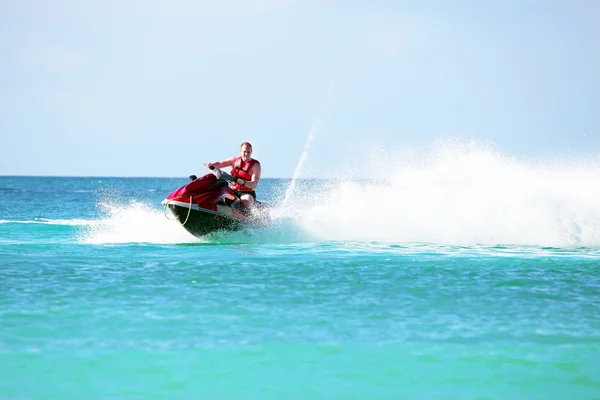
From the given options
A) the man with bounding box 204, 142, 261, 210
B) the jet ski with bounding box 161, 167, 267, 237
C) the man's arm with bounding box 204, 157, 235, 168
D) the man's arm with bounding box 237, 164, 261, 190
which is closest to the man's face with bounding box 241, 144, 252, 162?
the man with bounding box 204, 142, 261, 210

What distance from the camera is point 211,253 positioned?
11906mm

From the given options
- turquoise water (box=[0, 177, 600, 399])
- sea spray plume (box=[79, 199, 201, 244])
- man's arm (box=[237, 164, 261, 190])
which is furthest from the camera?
sea spray plume (box=[79, 199, 201, 244])

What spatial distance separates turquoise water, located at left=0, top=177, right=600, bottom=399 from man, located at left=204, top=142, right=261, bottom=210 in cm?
82

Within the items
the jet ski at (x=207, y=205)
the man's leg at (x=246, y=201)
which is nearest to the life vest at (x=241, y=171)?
the man's leg at (x=246, y=201)

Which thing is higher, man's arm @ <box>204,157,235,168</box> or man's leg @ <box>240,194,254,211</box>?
man's arm @ <box>204,157,235,168</box>

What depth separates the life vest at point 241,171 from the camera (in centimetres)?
1326

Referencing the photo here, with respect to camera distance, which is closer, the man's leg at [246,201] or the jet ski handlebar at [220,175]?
the jet ski handlebar at [220,175]

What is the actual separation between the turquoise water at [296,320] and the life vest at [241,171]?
968 mm

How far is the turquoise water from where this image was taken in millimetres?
5270

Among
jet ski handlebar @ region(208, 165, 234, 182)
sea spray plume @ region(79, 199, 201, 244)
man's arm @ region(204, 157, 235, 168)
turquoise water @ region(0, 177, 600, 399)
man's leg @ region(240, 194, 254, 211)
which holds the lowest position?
turquoise water @ region(0, 177, 600, 399)

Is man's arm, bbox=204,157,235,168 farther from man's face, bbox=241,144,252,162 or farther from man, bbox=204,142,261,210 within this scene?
man's face, bbox=241,144,252,162

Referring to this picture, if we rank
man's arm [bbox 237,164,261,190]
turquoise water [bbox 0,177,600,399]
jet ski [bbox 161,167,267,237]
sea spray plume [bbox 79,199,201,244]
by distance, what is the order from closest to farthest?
turquoise water [bbox 0,177,600,399] < jet ski [bbox 161,167,267,237] < man's arm [bbox 237,164,261,190] < sea spray plume [bbox 79,199,201,244]

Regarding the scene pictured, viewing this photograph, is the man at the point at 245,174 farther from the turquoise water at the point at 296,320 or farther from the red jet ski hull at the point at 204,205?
the turquoise water at the point at 296,320

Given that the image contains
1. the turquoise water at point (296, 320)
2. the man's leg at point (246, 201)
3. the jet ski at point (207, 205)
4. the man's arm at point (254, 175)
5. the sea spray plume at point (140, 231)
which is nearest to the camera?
the turquoise water at point (296, 320)
